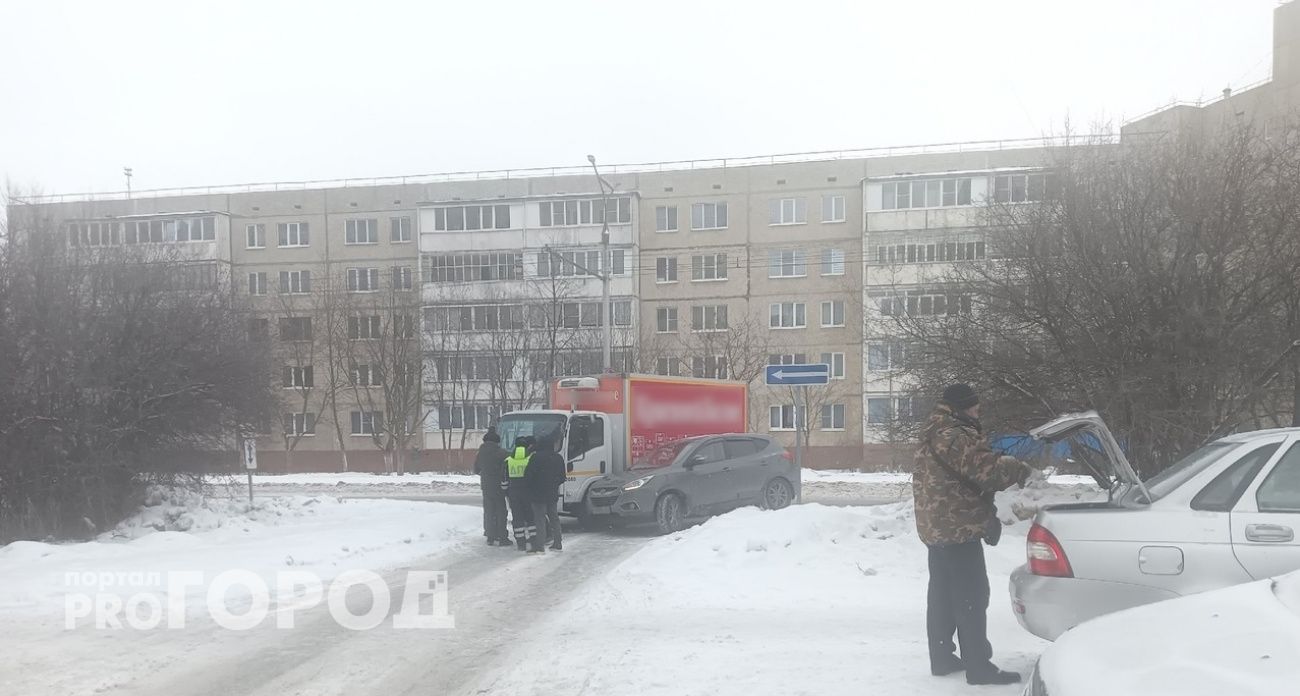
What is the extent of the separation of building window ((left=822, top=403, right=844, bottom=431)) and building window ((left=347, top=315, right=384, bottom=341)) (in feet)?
70.5

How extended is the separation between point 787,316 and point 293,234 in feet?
90.0

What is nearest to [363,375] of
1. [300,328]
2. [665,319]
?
[300,328]

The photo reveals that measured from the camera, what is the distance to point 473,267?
45750mm

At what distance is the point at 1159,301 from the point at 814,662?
22.1 ft

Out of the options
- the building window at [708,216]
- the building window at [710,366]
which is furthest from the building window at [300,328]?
the building window at [708,216]

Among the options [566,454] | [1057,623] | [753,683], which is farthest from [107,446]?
[1057,623]

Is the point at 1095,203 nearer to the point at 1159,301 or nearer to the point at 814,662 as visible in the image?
the point at 1159,301

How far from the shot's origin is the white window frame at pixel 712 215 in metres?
46.2

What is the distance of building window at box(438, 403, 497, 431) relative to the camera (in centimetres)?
4456

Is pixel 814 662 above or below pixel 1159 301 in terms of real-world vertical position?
below

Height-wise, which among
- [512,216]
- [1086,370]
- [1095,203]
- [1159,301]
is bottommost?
[1086,370]

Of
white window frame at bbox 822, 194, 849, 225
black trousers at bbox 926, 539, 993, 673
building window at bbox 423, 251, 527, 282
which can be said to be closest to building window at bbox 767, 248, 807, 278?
white window frame at bbox 822, 194, 849, 225

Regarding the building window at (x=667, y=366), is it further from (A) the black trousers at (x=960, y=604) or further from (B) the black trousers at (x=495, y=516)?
(A) the black trousers at (x=960, y=604)

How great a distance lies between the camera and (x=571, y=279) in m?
42.7
